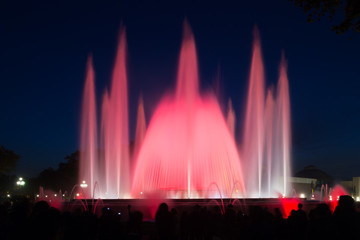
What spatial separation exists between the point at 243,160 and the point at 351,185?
58965 mm

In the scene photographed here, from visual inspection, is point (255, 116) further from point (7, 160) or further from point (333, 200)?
point (7, 160)

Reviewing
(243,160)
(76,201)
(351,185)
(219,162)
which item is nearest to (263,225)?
(76,201)

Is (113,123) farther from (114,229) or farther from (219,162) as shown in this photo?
(114,229)

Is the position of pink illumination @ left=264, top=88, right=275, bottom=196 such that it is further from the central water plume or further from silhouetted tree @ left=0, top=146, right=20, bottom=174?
silhouetted tree @ left=0, top=146, right=20, bottom=174

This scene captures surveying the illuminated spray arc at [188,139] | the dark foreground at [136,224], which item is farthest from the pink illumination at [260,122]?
the dark foreground at [136,224]

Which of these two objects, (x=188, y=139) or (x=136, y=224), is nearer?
(x=136, y=224)

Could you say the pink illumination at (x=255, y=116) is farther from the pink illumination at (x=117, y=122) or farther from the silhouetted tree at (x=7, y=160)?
the silhouetted tree at (x=7, y=160)

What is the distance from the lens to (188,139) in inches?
976

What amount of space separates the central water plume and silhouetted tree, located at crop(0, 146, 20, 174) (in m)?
34.8

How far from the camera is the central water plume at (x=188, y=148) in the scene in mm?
24359

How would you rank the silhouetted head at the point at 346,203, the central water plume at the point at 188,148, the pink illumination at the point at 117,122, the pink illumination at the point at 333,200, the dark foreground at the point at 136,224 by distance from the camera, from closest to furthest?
1. the dark foreground at the point at 136,224
2. the silhouetted head at the point at 346,203
3. the pink illumination at the point at 333,200
4. the central water plume at the point at 188,148
5. the pink illumination at the point at 117,122

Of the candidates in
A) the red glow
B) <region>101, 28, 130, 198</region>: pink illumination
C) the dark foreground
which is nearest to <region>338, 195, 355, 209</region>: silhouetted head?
the dark foreground

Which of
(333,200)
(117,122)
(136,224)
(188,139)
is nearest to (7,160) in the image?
(117,122)

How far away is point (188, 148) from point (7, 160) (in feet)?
126
